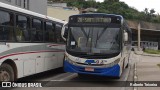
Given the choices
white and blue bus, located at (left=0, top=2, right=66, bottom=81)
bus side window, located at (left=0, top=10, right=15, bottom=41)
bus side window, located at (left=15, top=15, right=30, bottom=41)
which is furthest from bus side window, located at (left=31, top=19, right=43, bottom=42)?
bus side window, located at (left=0, top=10, right=15, bottom=41)

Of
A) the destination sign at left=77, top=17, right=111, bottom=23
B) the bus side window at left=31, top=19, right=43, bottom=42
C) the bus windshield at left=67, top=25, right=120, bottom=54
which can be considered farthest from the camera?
the destination sign at left=77, top=17, right=111, bottom=23

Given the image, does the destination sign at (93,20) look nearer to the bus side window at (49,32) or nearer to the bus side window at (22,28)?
the bus side window at (49,32)

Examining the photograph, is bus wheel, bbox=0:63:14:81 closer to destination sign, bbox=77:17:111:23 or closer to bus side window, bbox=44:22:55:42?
bus side window, bbox=44:22:55:42

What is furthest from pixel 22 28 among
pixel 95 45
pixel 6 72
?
pixel 95 45

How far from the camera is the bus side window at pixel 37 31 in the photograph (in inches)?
478

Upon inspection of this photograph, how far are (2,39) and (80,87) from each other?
3776mm

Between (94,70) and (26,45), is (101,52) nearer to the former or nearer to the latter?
(94,70)

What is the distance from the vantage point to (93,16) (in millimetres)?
13078

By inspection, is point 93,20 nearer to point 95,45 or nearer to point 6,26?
point 95,45

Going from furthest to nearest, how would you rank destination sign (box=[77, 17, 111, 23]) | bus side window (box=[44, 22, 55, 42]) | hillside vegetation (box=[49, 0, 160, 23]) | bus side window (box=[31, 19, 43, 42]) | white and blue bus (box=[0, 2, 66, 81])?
1. hillside vegetation (box=[49, 0, 160, 23])
2. bus side window (box=[44, 22, 55, 42])
3. destination sign (box=[77, 17, 111, 23])
4. bus side window (box=[31, 19, 43, 42])
5. white and blue bus (box=[0, 2, 66, 81])

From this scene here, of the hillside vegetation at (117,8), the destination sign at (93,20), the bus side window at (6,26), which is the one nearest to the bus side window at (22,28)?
the bus side window at (6,26)

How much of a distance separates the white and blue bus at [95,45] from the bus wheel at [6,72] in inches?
129

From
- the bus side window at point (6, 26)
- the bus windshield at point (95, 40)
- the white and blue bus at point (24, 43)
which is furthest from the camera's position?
the bus windshield at point (95, 40)

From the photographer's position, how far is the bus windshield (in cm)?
1248
